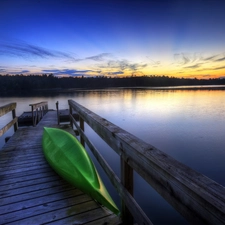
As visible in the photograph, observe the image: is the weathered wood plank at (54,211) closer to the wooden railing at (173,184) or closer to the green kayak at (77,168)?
the green kayak at (77,168)

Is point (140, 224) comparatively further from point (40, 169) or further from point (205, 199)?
point (40, 169)

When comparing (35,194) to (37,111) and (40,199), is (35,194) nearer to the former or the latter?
(40,199)

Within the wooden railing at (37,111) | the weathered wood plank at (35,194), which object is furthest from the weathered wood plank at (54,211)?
the wooden railing at (37,111)

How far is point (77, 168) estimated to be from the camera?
2.31 meters

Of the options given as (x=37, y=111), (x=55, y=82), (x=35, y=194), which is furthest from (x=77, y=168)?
(x=55, y=82)

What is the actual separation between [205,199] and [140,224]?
819 mm

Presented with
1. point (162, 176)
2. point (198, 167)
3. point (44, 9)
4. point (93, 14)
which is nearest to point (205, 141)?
point (198, 167)

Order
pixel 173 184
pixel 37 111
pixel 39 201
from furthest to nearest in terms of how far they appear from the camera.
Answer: pixel 37 111 → pixel 39 201 → pixel 173 184

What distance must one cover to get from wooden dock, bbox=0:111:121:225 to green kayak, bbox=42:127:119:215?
0.40 feet

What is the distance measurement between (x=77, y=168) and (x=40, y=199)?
605 mm

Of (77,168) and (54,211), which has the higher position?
(77,168)

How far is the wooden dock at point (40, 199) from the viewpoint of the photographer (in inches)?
71.4

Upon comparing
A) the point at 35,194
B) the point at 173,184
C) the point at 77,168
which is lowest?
the point at 35,194

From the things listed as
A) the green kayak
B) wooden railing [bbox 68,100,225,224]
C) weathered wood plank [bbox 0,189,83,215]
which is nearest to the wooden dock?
weathered wood plank [bbox 0,189,83,215]
